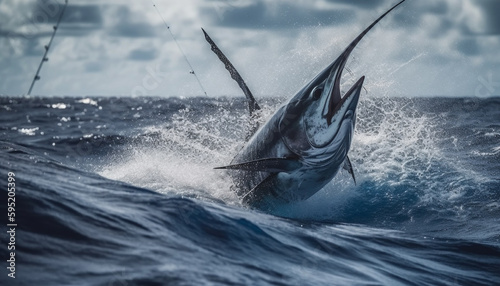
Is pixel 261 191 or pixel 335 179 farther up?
pixel 335 179

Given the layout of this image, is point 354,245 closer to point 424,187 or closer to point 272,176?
point 272,176

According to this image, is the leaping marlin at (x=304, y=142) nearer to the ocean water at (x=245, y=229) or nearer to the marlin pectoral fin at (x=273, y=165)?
the marlin pectoral fin at (x=273, y=165)

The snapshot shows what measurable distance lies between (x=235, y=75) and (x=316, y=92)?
8.70ft

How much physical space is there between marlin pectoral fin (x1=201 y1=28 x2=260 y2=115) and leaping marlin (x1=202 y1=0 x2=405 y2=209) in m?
0.92

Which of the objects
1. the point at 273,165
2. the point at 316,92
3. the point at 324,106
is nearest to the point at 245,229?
the point at 273,165

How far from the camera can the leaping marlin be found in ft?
20.3

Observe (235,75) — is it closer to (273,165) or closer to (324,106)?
(273,165)

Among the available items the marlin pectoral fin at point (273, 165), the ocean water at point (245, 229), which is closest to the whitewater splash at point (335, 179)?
the ocean water at point (245, 229)

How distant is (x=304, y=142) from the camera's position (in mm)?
6570

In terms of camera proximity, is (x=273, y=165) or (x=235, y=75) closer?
(x=273, y=165)

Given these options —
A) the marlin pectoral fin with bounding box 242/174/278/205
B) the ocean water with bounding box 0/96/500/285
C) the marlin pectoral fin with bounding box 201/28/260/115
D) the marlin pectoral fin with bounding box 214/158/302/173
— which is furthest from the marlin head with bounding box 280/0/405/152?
the marlin pectoral fin with bounding box 201/28/260/115

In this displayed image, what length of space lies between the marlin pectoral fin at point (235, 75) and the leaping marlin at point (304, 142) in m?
0.92

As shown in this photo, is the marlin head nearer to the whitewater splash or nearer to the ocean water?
the ocean water

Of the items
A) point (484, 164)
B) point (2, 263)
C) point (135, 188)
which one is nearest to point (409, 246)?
point (135, 188)
